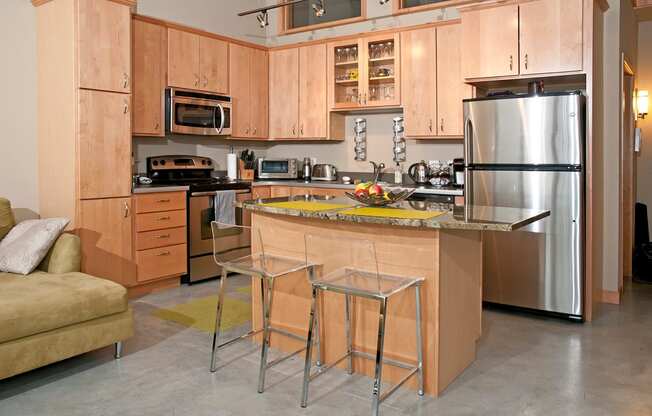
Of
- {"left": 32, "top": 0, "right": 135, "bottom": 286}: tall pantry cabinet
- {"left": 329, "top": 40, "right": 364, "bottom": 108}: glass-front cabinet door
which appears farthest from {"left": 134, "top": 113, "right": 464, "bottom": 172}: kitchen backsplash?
{"left": 32, "top": 0, "right": 135, "bottom": 286}: tall pantry cabinet

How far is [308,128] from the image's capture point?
20.1ft

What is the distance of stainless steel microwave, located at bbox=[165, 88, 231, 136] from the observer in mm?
5305

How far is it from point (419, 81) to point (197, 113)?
7.18ft

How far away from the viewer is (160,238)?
4.96m

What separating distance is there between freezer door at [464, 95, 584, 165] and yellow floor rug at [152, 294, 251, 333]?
84.1 inches

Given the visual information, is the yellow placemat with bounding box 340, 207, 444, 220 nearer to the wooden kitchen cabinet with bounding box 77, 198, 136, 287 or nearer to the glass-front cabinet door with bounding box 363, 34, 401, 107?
the wooden kitchen cabinet with bounding box 77, 198, 136, 287

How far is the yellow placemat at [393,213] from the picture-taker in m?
2.78

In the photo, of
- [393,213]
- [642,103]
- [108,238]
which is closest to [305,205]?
[393,213]

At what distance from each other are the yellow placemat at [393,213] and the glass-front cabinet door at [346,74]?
2.89 meters

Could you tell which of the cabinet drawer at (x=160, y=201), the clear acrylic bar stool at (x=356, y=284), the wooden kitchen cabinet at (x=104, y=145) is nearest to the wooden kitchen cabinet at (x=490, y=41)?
the clear acrylic bar stool at (x=356, y=284)

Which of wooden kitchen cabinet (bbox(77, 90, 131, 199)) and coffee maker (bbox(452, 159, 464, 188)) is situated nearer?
wooden kitchen cabinet (bbox(77, 90, 131, 199))

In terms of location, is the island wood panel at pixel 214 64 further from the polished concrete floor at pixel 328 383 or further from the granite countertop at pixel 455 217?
the polished concrete floor at pixel 328 383

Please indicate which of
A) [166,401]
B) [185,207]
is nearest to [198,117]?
[185,207]

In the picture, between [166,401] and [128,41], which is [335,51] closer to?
[128,41]
